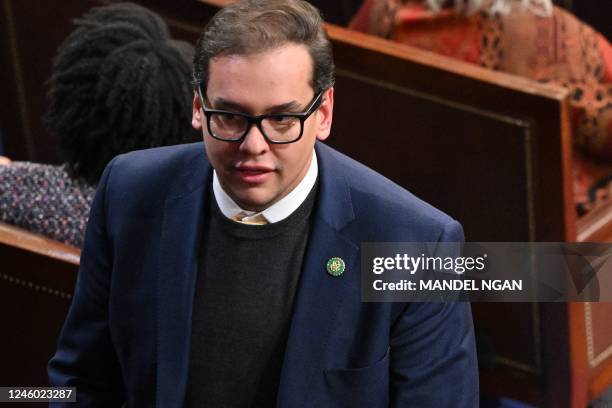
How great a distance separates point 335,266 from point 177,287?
218 millimetres

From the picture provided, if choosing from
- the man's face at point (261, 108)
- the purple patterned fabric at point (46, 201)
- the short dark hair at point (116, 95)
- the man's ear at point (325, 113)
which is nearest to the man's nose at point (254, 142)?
the man's face at point (261, 108)

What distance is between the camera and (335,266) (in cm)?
153

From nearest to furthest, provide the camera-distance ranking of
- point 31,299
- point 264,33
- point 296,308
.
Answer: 1. point 264,33
2. point 296,308
3. point 31,299

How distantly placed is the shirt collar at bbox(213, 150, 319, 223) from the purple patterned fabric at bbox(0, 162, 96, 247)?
0.56 meters

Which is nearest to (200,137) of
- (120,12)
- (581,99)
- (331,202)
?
(120,12)

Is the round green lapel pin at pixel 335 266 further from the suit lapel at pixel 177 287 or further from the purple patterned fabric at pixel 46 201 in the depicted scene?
the purple patterned fabric at pixel 46 201

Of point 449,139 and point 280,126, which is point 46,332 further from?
point 449,139

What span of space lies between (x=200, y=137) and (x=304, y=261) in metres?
0.59

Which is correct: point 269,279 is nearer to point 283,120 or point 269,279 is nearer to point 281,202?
point 281,202

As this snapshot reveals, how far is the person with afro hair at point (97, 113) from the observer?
6.57ft

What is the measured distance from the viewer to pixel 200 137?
6.78 feet

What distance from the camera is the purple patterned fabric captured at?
205 cm

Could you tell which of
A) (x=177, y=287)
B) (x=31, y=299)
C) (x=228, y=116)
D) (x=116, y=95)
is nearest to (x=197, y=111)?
(x=228, y=116)

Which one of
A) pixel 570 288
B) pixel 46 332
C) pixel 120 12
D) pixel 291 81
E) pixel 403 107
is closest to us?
pixel 291 81
